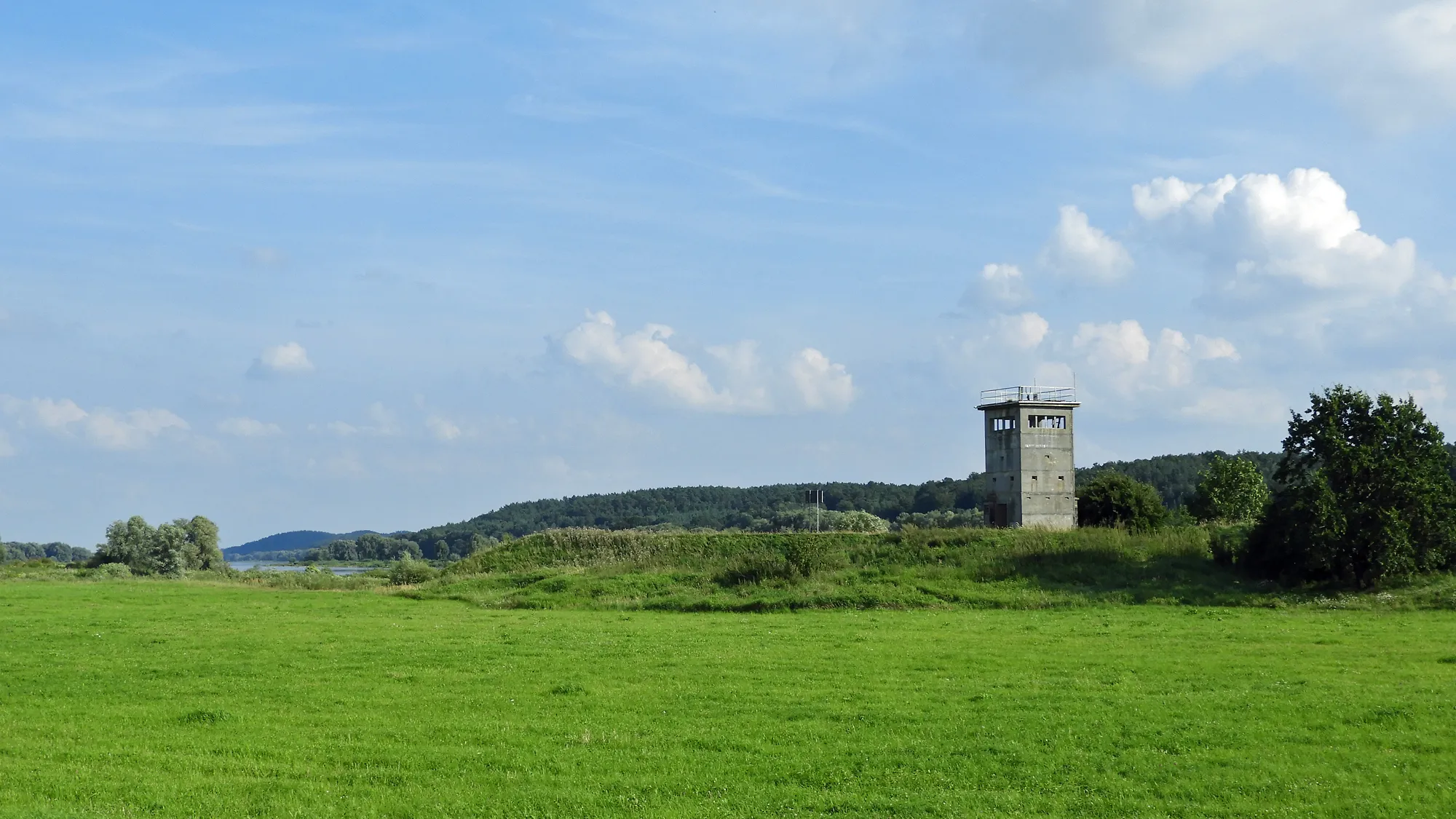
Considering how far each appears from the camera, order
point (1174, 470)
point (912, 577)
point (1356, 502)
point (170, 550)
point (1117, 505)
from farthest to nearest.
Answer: point (1174, 470), point (170, 550), point (1117, 505), point (912, 577), point (1356, 502)

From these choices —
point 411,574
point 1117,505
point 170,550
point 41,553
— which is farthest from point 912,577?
point 41,553

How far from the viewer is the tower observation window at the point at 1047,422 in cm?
7612

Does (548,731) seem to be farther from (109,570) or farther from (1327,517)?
(109,570)

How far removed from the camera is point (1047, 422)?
251ft

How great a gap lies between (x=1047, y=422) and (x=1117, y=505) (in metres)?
9.05

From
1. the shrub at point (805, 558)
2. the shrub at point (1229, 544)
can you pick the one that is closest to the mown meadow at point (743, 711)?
the shrub at point (1229, 544)

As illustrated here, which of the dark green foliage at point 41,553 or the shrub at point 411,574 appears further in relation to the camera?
the dark green foliage at point 41,553

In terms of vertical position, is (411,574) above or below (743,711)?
above

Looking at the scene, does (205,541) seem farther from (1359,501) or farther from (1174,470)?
(1174,470)

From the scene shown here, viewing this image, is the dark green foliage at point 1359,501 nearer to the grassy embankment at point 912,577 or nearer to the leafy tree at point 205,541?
the grassy embankment at point 912,577

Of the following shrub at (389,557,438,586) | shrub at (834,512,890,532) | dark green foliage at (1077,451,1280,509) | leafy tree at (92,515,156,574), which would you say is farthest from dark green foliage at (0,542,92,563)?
dark green foliage at (1077,451,1280,509)

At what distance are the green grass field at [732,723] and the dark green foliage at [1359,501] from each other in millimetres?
11188

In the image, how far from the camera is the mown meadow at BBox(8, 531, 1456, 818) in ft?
47.0

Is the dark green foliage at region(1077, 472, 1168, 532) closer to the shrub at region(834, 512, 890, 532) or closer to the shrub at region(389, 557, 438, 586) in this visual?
the shrub at region(834, 512, 890, 532)
